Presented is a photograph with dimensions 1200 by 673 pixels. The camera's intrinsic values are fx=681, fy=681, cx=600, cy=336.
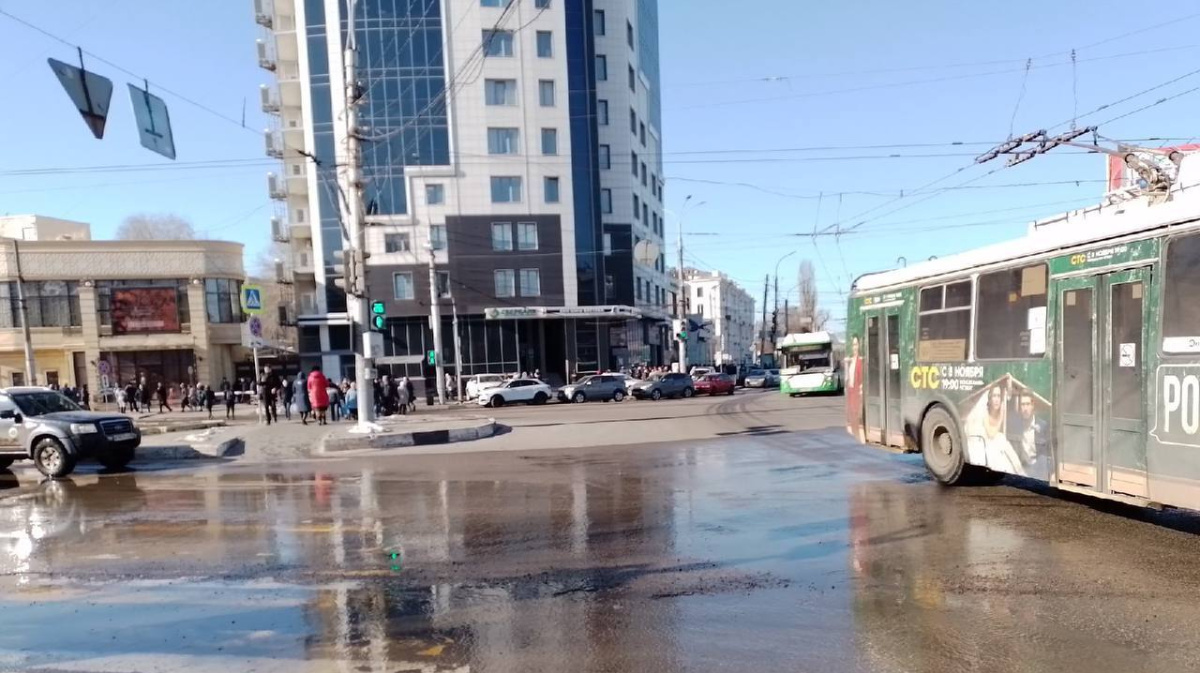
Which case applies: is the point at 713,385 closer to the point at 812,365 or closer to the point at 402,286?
the point at 812,365

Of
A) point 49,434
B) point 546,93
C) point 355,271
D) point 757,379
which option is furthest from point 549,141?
point 49,434

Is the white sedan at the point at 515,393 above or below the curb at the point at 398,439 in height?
below

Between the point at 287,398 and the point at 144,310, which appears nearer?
the point at 287,398

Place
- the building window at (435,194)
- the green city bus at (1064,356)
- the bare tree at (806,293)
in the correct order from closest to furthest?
the green city bus at (1064,356)
the building window at (435,194)
the bare tree at (806,293)

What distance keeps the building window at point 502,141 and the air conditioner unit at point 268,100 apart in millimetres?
18571

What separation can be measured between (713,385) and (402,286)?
22.2 metres

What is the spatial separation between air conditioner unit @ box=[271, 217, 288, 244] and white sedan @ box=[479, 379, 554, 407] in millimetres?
27600

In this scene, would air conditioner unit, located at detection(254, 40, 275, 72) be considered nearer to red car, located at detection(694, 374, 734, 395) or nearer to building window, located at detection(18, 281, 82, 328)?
building window, located at detection(18, 281, 82, 328)

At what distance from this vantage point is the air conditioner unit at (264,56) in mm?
52500

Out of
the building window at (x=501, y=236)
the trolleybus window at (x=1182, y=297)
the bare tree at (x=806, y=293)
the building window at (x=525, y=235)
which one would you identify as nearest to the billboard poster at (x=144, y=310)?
the building window at (x=501, y=236)

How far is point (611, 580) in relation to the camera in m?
5.85

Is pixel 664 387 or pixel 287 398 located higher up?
pixel 287 398

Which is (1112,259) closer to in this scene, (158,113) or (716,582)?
(716,582)

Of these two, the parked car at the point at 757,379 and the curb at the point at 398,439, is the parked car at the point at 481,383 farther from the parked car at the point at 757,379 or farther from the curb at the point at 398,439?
the curb at the point at 398,439
